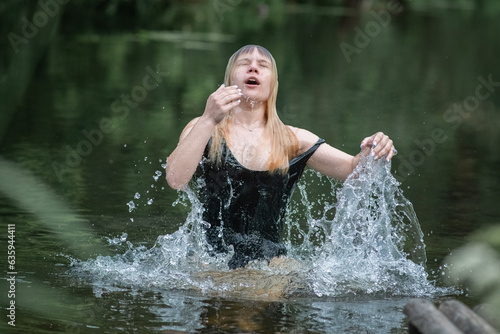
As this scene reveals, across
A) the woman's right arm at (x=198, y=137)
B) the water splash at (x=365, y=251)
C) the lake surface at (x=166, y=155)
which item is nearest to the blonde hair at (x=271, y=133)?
the woman's right arm at (x=198, y=137)

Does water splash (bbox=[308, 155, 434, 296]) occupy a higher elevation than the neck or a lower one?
lower

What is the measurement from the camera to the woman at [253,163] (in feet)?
18.2

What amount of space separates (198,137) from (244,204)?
0.67 m

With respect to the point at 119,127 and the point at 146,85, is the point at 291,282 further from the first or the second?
the point at 146,85

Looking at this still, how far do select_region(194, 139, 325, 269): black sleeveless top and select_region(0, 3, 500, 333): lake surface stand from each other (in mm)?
361

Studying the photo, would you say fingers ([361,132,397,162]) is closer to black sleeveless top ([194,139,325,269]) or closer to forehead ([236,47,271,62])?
black sleeveless top ([194,139,325,269])

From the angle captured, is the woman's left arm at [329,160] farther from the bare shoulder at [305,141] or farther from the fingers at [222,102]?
the fingers at [222,102]

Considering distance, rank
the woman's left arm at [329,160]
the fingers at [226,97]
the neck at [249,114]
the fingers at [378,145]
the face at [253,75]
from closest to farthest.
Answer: the fingers at [226,97], the fingers at [378,145], the face at [253,75], the neck at [249,114], the woman's left arm at [329,160]

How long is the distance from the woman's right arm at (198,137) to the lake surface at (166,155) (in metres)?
0.66

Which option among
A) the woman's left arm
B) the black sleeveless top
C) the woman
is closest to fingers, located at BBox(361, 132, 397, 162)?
the woman

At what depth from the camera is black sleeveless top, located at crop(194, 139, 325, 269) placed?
18.3 feet

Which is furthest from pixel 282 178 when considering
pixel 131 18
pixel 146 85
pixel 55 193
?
pixel 131 18

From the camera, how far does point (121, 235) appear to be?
6.85 m

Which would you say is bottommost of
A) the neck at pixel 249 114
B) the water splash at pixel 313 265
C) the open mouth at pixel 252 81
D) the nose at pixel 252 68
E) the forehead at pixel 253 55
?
the water splash at pixel 313 265
